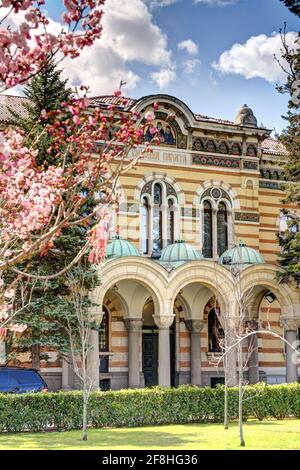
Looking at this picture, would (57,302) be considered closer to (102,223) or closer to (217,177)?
(217,177)

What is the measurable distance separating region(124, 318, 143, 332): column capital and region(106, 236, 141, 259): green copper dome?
9.62 feet

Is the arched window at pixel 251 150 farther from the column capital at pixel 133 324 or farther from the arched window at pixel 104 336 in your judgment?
the arched window at pixel 104 336

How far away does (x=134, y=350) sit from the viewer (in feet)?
102

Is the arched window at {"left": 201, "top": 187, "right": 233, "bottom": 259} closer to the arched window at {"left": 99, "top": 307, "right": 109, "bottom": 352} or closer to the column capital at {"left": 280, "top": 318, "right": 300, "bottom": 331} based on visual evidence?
the column capital at {"left": 280, "top": 318, "right": 300, "bottom": 331}

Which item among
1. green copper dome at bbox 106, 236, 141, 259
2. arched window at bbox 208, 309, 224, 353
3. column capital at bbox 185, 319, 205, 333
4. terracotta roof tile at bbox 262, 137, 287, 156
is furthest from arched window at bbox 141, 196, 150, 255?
terracotta roof tile at bbox 262, 137, 287, 156

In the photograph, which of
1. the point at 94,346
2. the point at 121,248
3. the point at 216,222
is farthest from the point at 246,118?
the point at 94,346

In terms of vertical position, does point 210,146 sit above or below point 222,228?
above

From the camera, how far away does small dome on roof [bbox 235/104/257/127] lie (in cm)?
3472

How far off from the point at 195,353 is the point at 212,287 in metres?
3.56

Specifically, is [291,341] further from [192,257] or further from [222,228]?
[222,228]

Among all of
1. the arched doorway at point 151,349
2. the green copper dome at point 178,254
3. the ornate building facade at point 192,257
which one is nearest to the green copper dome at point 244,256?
the ornate building facade at point 192,257

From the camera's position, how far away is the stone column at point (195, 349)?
32.0 meters

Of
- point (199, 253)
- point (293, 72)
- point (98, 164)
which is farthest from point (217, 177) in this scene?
point (98, 164)

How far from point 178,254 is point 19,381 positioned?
8.71 metres
